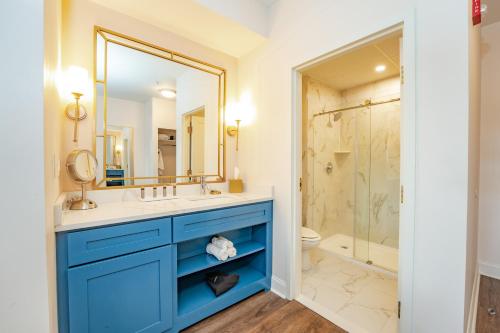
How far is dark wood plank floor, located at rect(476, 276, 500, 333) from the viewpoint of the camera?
1.55 meters

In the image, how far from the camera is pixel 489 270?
2.28 m

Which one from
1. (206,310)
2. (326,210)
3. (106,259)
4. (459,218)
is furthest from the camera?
(326,210)

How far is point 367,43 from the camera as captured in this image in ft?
4.79

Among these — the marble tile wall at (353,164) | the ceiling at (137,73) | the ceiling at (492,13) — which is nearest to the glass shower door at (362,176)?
the marble tile wall at (353,164)

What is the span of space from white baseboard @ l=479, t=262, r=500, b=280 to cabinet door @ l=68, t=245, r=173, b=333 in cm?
320

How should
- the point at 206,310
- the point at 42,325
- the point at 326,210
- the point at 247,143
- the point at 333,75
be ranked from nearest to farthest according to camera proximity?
the point at 42,325 < the point at 206,310 < the point at 247,143 < the point at 333,75 < the point at 326,210

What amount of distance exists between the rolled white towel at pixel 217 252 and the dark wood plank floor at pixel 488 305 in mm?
1903

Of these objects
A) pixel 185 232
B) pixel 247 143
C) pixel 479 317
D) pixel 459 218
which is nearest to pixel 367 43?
pixel 459 218

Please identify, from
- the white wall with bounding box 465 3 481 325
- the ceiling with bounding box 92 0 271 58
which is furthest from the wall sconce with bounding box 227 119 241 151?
the white wall with bounding box 465 3 481 325

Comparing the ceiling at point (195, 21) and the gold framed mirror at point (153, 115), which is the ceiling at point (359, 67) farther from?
the gold framed mirror at point (153, 115)

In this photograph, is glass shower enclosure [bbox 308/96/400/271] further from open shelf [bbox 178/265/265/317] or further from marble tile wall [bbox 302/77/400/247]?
open shelf [bbox 178/265/265/317]

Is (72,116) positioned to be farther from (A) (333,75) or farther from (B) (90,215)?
(A) (333,75)

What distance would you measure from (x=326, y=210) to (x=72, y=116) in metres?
3.30

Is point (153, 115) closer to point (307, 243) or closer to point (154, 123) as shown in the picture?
point (154, 123)
